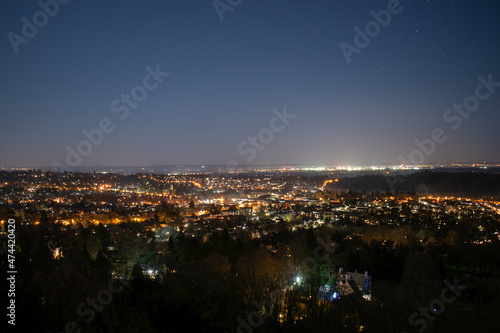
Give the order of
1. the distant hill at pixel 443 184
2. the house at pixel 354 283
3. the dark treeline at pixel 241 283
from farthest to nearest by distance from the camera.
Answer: the distant hill at pixel 443 184 < the house at pixel 354 283 < the dark treeline at pixel 241 283

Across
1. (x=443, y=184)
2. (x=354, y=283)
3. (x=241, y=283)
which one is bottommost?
(x=354, y=283)

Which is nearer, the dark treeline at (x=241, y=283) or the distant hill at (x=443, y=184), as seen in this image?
the dark treeline at (x=241, y=283)

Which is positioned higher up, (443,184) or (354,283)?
(443,184)

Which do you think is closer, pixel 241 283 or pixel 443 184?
pixel 241 283

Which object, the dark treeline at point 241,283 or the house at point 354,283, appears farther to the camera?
the house at point 354,283

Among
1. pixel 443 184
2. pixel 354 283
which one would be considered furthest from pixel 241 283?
pixel 443 184

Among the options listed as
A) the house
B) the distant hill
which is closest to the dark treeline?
the house

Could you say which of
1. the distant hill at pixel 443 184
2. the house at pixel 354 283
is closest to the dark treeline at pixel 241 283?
the house at pixel 354 283

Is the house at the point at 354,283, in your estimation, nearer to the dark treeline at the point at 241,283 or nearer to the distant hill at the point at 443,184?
the dark treeline at the point at 241,283

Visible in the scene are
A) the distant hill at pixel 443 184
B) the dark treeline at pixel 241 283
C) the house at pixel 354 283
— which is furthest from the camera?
the distant hill at pixel 443 184

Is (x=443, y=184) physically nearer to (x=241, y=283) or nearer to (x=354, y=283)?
(x=354, y=283)

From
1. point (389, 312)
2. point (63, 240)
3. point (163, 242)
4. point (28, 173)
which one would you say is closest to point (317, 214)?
point (163, 242)

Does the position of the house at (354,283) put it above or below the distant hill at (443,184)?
below
